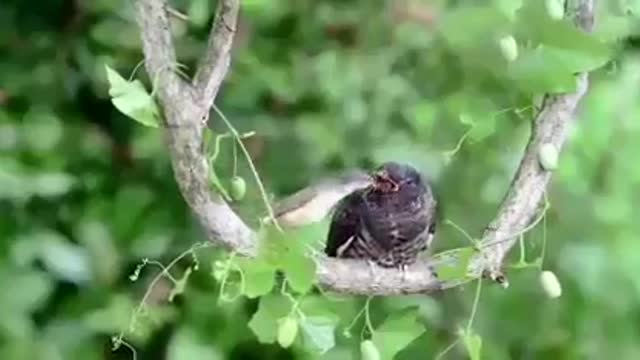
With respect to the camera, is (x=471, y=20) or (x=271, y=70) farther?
(x=271, y=70)

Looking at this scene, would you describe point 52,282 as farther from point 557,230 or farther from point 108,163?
point 557,230

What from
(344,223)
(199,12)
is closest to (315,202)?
(344,223)

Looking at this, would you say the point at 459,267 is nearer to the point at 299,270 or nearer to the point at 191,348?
the point at 299,270

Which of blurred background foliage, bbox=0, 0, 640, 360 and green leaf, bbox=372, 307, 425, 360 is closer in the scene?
green leaf, bbox=372, 307, 425, 360

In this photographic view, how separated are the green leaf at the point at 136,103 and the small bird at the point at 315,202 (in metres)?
0.14

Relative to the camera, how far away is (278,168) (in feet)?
4.01

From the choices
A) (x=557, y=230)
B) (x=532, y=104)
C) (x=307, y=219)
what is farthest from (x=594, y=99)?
(x=307, y=219)

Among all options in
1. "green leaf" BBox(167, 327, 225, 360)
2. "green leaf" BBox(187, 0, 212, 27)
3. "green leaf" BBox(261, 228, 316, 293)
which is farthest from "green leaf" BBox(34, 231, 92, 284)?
"green leaf" BBox(261, 228, 316, 293)

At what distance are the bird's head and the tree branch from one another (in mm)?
55

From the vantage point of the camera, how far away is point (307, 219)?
869 mm

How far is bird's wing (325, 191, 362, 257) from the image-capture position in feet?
3.00

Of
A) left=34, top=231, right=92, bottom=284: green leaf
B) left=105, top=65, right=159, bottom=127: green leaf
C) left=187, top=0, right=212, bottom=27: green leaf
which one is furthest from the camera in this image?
left=34, top=231, right=92, bottom=284: green leaf

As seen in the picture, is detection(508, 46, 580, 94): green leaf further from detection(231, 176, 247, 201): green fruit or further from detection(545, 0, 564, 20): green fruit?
detection(231, 176, 247, 201): green fruit

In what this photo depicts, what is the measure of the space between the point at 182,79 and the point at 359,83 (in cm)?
47
